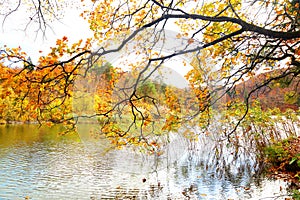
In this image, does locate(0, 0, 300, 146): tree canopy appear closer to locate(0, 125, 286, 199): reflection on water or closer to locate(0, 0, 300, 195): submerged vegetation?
locate(0, 0, 300, 195): submerged vegetation

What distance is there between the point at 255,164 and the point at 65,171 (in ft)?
12.1

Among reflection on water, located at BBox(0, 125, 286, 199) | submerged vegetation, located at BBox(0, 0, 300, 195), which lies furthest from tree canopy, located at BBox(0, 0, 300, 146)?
reflection on water, located at BBox(0, 125, 286, 199)

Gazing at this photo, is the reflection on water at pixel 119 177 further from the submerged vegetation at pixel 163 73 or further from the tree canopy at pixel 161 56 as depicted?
the tree canopy at pixel 161 56

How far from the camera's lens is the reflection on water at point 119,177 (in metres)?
4.91

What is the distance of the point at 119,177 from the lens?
231 inches

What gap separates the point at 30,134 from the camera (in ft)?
39.2

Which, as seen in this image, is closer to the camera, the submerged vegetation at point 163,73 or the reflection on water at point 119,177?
the submerged vegetation at point 163,73

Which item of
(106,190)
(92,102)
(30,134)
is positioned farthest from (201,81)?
(30,134)

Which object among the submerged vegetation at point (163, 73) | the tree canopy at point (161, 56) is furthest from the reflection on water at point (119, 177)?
the tree canopy at point (161, 56)

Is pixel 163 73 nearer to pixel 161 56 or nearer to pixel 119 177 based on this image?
pixel 161 56

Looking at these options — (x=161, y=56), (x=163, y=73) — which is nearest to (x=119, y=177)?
(x=163, y=73)

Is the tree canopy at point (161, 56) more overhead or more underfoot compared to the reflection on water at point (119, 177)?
more overhead

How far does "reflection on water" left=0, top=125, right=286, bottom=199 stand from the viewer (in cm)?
491

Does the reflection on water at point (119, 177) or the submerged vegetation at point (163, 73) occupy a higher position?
the submerged vegetation at point (163, 73)
